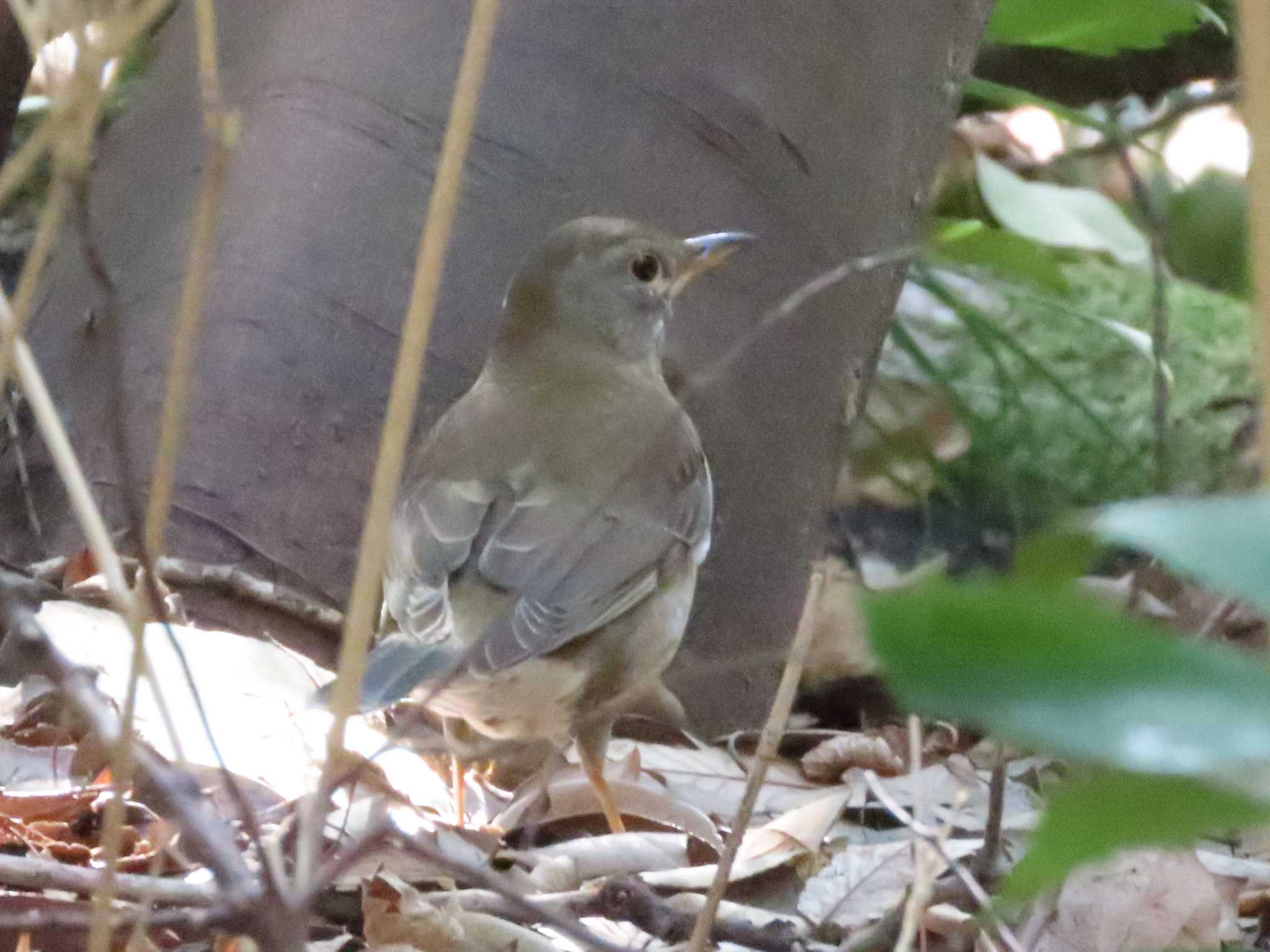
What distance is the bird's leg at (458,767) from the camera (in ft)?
9.71

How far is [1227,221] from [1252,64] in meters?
6.89

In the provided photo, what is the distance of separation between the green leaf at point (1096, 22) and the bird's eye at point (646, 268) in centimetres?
163

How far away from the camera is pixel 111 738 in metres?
1.18

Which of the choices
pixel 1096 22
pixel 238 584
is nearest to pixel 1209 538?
pixel 238 584

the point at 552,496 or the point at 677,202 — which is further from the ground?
the point at 677,202

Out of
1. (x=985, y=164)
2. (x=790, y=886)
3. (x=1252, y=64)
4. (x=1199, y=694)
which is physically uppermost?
(x=985, y=164)

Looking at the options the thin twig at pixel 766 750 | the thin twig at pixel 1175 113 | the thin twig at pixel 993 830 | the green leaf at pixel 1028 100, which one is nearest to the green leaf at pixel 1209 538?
the thin twig at pixel 766 750

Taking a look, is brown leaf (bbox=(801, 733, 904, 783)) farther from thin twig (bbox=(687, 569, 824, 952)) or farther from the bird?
thin twig (bbox=(687, 569, 824, 952))

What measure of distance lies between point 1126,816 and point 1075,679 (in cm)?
10

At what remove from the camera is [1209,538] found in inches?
25.0

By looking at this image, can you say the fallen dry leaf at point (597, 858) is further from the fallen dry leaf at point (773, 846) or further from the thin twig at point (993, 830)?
the thin twig at point (993, 830)

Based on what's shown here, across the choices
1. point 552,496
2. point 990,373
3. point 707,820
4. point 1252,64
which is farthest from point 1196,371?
point 1252,64

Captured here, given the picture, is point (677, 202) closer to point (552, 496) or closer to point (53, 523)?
point (552, 496)

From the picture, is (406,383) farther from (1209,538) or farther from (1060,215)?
(1060,215)
